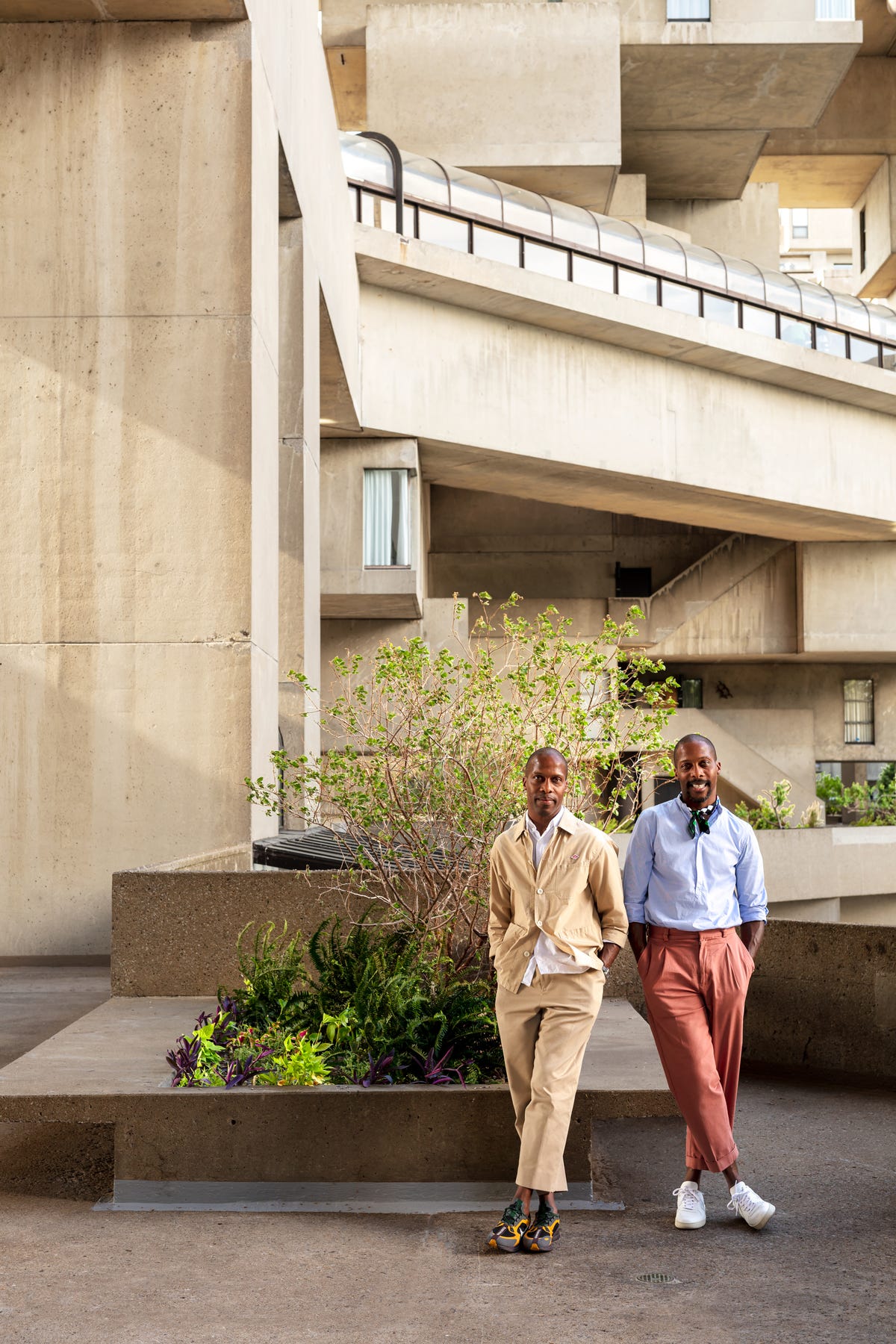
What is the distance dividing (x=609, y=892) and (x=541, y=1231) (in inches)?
46.0

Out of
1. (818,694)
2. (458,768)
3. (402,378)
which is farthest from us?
(818,694)

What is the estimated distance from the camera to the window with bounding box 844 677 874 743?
3512cm

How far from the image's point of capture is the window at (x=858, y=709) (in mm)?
35125

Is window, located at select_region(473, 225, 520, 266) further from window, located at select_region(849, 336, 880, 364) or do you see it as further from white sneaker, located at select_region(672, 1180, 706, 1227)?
white sneaker, located at select_region(672, 1180, 706, 1227)

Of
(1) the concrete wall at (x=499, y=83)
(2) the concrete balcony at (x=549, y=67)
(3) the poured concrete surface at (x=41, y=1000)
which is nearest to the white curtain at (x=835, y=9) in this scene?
(2) the concrete balcony at (x=549, y=67)

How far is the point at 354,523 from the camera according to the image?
2145 cm

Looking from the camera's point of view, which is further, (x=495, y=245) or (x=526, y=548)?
(x=526, y=548)

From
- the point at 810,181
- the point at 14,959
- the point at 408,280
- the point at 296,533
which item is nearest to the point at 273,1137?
the point at 14,959

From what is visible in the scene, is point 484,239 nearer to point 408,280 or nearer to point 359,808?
point 408,280

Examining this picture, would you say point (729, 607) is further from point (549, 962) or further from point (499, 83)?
point (549, 962)

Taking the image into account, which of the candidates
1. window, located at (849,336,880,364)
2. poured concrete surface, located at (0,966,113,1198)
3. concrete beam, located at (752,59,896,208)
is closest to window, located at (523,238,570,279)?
window, located at (849,336,880,364)

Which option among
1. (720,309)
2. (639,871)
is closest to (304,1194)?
(639,871)

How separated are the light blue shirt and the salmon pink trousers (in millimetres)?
75

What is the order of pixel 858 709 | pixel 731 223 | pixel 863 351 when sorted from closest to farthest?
pixel 863 351 < pixel 731 223 < pixel 858 709
